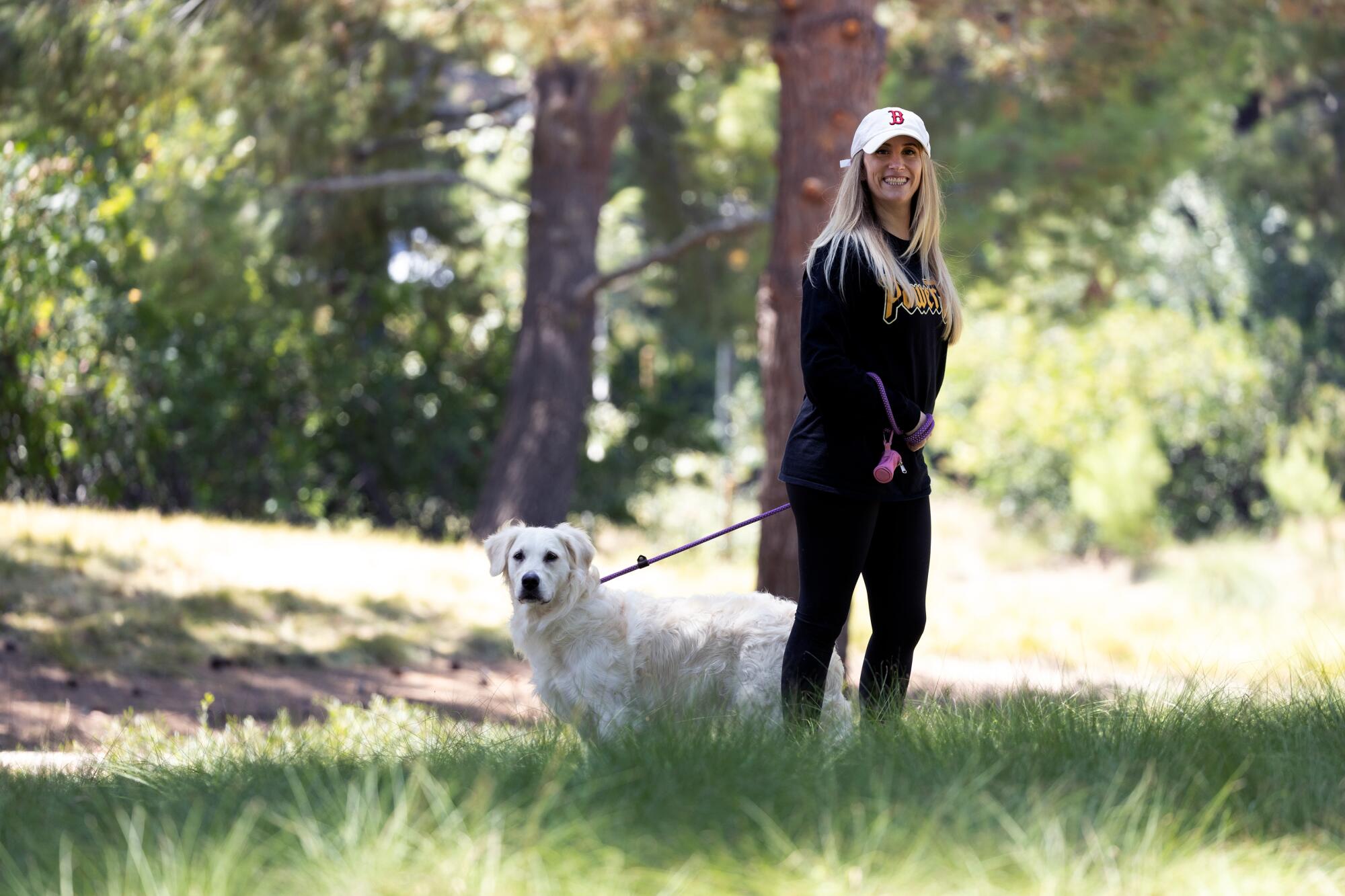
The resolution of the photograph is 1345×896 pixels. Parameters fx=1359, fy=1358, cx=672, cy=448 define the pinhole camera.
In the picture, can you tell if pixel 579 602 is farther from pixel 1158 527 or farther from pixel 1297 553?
pixel 1158 527

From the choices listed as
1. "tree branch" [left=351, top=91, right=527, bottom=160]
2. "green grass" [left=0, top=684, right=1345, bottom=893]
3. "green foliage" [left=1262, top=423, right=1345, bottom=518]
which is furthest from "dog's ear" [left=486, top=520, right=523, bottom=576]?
"green foliage" [left=1262, top=423, right=1345, bottom=518]

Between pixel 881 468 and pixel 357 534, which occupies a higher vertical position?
pixel 881 468

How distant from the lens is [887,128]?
4.00m

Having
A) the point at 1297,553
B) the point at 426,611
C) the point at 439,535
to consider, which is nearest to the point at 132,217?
the point at 426,611

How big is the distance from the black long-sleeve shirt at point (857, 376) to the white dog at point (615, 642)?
0.82 m

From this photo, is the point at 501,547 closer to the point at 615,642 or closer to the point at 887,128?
the point at 615,642

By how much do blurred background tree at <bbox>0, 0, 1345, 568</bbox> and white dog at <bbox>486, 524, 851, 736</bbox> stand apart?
2.42m

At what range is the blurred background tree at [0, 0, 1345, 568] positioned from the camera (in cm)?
944

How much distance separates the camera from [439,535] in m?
14.7

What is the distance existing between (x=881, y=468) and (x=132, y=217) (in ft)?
28.4

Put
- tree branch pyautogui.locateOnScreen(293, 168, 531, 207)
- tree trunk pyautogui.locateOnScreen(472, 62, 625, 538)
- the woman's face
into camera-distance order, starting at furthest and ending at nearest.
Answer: tree trunk pyautogui.locateOnScreen(472, 62, 625, 538) → tree branch pyautogui.locateOnScreen(293, 168, 531, 207) → the woman's face

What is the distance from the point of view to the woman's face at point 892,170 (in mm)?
4074

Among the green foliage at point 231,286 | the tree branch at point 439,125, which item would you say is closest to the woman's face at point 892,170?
the green foliage at point 231,286

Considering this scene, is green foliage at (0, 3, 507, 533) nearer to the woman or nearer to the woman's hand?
the woman
